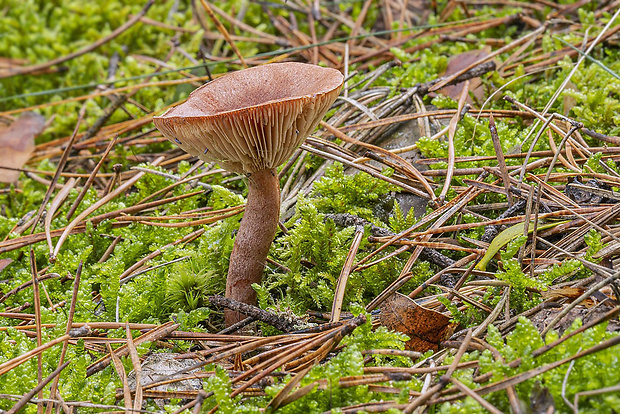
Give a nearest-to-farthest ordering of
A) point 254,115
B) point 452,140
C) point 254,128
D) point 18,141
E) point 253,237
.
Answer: point 254,115 < point 254,128 < point 253,237 < point 452,140 < point 18,141

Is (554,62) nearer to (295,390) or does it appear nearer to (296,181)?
(296,181)

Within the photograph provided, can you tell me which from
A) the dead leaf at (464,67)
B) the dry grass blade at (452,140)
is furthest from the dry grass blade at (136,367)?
the dead leaf at (464,67)

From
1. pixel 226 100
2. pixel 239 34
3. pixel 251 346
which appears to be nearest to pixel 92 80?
pixel 239 34

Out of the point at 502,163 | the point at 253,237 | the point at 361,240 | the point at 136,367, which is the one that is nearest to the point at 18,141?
the point at 253,237

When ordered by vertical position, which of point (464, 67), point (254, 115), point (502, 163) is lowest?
point (502, 163)

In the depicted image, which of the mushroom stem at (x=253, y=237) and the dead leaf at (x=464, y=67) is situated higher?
the dead leaf at (x=464, y=67)

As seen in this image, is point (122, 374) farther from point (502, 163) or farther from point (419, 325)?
point (502, 163)

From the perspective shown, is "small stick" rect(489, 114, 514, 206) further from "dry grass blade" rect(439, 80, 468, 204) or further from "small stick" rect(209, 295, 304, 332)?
"small stick" rect(209, 295, 304, 332)

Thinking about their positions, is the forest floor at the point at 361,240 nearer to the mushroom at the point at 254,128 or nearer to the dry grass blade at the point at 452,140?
the dry grass blade at the point at 452,140
